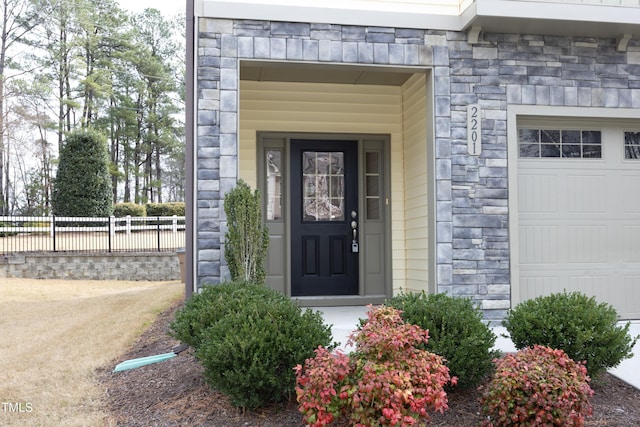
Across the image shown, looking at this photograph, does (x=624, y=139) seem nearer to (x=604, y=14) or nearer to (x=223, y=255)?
(x=604, y=14)

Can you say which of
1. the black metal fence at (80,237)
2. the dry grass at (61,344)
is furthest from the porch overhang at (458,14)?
the black metal fence at (80,237)

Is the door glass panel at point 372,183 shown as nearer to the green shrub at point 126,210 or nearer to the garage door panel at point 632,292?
the garage door panel at point 632,292

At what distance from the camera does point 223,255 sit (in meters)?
5.36

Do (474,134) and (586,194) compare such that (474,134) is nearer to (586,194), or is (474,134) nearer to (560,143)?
(560,143)

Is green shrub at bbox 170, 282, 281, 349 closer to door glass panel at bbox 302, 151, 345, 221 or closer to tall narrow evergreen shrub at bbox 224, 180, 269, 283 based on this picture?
tall narrow evergreen shrub at bbox 224, 180, 269, 283

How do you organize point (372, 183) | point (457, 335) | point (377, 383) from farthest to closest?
A: point (372, 183)
point (457, 335)
point (377, 383)

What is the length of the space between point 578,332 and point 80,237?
14422 mm

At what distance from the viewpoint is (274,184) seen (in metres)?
7.03

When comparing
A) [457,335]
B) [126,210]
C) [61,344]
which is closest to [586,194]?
[457,335]

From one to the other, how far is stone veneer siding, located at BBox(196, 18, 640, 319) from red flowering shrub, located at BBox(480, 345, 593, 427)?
253 cm

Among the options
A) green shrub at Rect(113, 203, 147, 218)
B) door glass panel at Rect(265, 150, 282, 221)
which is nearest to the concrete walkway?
door glass panel at Rect(265, 150, 282, 221)

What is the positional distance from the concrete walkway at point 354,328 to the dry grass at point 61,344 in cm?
196

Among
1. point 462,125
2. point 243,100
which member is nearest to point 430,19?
point 462,125

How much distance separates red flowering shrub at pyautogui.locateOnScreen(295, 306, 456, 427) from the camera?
107 inches
